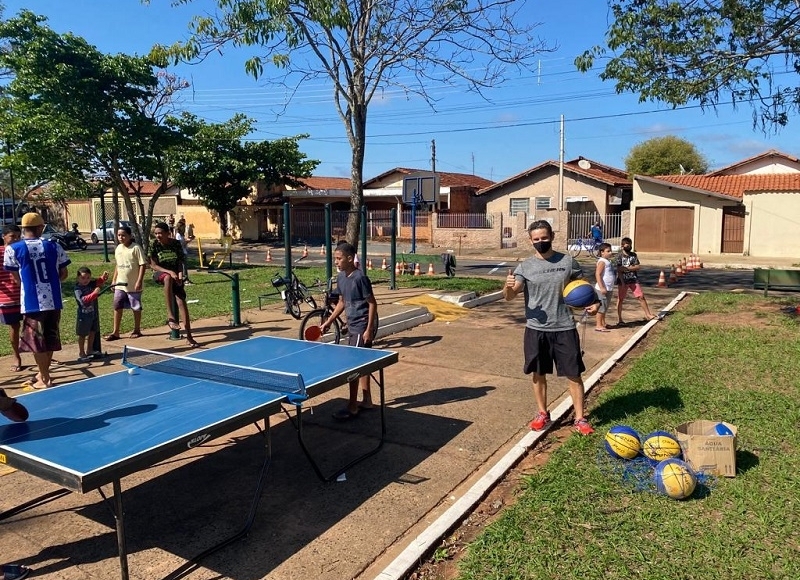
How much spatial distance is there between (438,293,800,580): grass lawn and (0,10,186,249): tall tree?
63.9 ft

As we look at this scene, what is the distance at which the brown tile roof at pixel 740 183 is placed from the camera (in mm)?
28525

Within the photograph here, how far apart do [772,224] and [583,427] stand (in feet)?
91.5

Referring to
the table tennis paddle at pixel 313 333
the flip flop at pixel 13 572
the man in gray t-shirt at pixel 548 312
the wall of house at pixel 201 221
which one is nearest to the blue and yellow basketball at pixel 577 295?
the man in gray t-shirt at pixel 548 312

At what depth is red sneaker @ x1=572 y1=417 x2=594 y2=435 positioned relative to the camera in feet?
18.7

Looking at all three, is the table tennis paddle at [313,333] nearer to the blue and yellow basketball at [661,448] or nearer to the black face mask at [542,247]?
the black face mask at [542,247]

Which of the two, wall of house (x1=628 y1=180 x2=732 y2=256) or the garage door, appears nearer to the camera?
wall of house (x1=628 y1=180 x2=732 y2=256)

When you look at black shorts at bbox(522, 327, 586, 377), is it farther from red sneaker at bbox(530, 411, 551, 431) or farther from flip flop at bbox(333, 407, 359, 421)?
flip flop at bbox(333, 407, 359, 421)

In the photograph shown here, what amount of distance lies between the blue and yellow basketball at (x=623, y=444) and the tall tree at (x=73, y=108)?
2001 centimetres

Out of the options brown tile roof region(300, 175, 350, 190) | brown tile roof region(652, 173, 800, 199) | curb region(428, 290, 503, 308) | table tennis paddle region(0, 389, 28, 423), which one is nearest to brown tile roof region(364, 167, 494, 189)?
brown tile roof region(300, 175, 350, 190)

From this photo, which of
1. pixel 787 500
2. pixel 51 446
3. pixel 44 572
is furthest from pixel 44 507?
pixel 787 500

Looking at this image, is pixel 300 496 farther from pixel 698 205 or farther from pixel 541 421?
pixel 698 205

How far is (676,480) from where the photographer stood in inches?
173

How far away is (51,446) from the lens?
3469mm

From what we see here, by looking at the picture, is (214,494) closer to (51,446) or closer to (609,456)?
(51,446)
